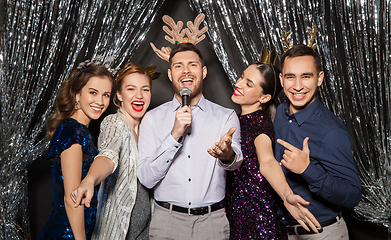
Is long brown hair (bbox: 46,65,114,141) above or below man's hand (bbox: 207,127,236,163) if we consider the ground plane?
above

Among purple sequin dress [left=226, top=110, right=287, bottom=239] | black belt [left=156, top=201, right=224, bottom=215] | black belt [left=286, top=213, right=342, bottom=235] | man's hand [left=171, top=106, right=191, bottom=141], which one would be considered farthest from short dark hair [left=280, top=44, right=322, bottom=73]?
black belt [left=156, top=201, right=224, bottom=215]

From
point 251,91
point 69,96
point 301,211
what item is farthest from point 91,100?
point 301,211

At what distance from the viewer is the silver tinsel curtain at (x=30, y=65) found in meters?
2.33

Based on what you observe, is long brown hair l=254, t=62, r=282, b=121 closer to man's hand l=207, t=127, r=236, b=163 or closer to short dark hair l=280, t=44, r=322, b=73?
short dark hair l=280, t=44, r=322, b=73

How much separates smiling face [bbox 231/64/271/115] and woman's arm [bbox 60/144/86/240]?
1.04 m

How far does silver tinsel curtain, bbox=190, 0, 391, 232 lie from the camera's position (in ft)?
7.26

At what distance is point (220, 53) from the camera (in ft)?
8.82

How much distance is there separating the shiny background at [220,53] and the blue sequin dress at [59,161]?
57 cm

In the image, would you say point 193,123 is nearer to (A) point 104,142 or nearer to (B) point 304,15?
(A) point 104,142

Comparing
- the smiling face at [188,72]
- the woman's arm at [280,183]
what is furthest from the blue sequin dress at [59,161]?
the woman's arm at [280,183]

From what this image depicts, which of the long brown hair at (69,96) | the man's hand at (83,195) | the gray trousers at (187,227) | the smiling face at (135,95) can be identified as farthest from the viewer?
the smiling face at (135,95)

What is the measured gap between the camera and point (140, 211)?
6.80ft

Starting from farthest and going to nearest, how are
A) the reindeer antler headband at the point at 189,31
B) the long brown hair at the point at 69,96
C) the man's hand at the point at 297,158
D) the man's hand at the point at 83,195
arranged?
the reindeer antler headband at the point at 189,31
the long brown hair at the point at 69,96
the man's hand at the point at 297,158
the man's hand at the point at 83,195

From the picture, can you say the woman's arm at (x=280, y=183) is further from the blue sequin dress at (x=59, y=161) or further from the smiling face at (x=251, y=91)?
the blue sequin dress at (x=59, y=161)
